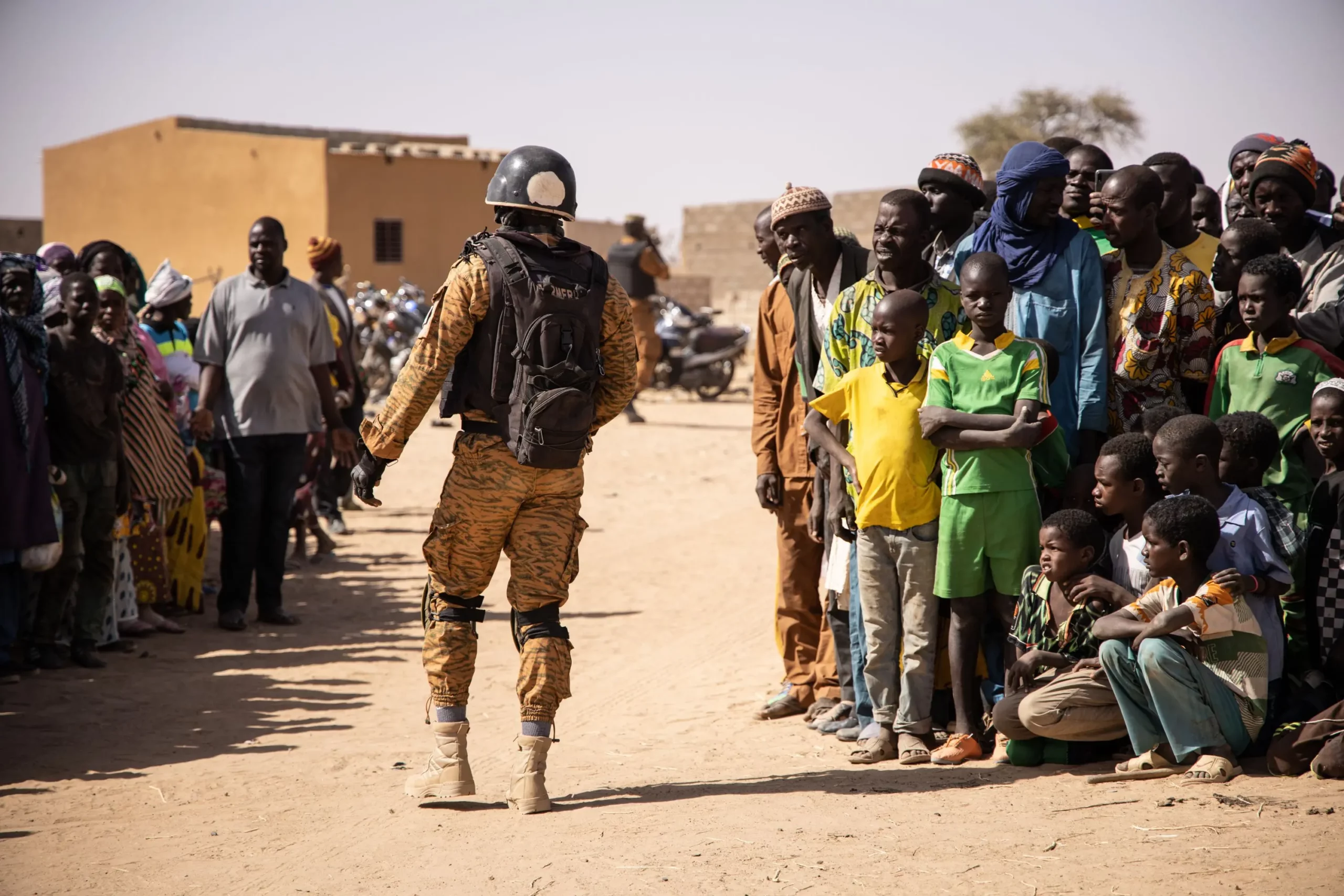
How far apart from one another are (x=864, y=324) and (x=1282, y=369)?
5.12 feet

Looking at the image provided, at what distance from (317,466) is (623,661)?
3466 millimetres

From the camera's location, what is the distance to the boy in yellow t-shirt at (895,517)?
5.01m

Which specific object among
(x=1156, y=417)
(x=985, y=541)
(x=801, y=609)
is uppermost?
(x=1156, y=417)

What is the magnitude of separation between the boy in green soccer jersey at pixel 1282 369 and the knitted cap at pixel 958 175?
139cm

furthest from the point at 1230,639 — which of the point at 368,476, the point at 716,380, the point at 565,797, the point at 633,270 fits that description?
the point at 716,380

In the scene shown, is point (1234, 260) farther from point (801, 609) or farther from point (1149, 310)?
point (801, 609)

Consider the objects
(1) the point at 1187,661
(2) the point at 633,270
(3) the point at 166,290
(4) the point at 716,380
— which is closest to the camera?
(1) the point at 1187,661

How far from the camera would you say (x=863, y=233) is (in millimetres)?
30422

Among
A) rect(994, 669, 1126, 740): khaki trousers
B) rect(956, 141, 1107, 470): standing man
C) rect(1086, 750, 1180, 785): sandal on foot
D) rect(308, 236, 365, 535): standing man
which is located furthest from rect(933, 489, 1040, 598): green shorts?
rect(308, 236, 365, 535): standing man

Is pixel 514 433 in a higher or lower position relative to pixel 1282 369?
lower

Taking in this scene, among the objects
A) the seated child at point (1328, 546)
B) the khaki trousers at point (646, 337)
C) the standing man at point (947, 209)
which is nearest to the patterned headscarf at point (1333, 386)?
the seated child at point (1328, 546)

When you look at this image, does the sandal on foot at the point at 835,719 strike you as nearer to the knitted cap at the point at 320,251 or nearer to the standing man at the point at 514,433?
the standing man at the point at 514,433

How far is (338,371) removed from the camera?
31.6ft

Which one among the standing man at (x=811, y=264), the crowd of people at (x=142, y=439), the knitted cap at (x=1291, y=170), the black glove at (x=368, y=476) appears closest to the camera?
the black glove at (x=368, y=476)
